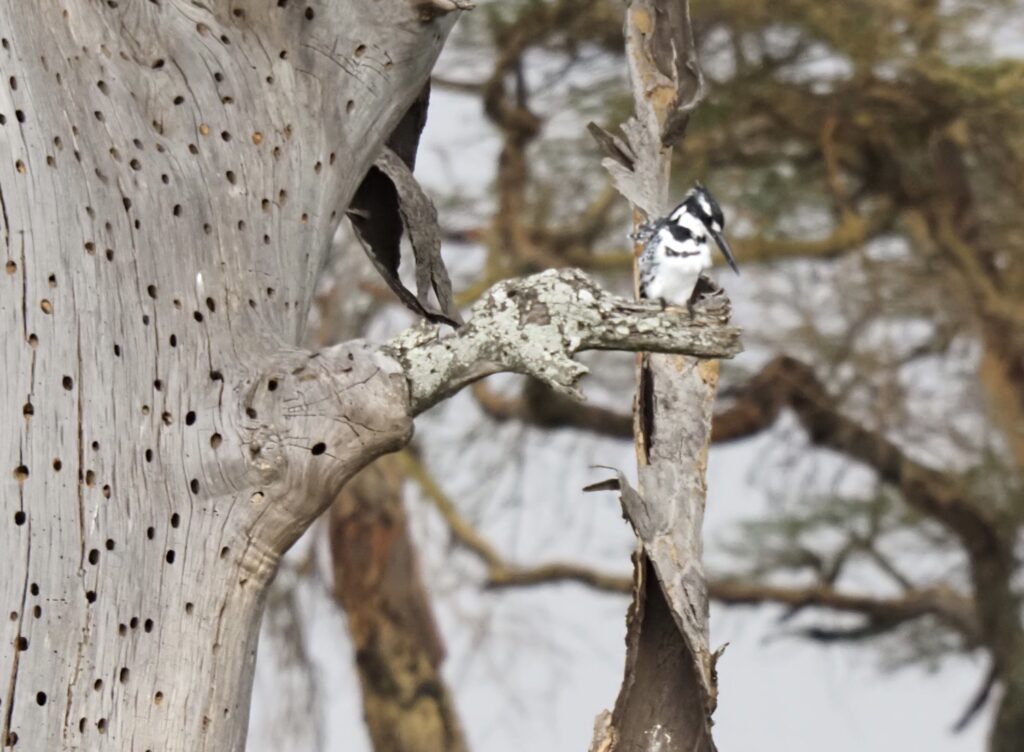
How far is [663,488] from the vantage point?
9.23ft

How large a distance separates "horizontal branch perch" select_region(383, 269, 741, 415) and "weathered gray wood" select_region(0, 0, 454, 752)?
8 centimetres

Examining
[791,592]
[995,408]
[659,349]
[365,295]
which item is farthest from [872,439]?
[659,349]

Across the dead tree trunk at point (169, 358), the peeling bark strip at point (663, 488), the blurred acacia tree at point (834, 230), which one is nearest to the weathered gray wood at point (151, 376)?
the dead tree trunk at point (169, 358)

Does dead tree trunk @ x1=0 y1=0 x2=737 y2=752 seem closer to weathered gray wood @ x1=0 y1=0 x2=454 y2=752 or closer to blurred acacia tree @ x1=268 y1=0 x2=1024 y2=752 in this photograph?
weathered gray wood @ x1=0 y1=0 x2=454 y2=752

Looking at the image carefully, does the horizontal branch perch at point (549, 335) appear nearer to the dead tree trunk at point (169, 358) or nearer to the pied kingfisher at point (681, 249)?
the dead tree trunk at point (169, 358)

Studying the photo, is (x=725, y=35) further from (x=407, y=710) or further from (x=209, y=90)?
(x=209, y=90)

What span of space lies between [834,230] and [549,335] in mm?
4165

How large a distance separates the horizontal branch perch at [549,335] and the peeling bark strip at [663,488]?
365 millimetres

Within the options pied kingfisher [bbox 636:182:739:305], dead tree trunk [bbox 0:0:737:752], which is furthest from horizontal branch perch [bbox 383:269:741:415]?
pied kingfisher [bbox 636:182:739:305]

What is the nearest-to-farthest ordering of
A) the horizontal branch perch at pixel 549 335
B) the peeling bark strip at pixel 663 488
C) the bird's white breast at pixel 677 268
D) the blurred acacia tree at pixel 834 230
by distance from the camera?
1. the horizontal branch perch at pixel 549 335
2. the bird's white breast at pixel 677 268
3. the peeling bark strip at pixel 663 488
4. the blurred acacia tree at pixel 834 230

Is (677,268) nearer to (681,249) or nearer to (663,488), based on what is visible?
(681,249)

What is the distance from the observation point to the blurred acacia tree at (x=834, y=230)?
5.81m

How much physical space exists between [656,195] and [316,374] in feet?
3.42

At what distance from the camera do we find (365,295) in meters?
5.89
